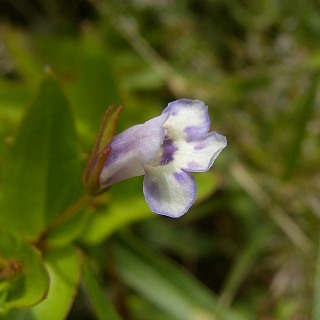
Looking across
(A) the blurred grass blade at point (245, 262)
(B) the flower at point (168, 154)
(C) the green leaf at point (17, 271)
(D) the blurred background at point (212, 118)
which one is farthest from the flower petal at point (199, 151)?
(A) the blurred grass blade at point (245, 262)

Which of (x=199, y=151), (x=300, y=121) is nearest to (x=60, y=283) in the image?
(x=199, y=151)

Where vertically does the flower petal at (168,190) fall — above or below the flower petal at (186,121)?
below

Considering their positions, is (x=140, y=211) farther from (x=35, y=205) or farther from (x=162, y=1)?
(x=162, y=1)

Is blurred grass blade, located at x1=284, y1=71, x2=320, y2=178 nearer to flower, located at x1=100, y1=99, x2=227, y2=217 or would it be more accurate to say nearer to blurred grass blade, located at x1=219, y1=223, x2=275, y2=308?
blurred grass blade, located at x1=219, y1=223, x2=275, y2=308

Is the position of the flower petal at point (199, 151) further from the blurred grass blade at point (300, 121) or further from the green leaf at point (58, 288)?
the blurred grass blade at point (300, 121)

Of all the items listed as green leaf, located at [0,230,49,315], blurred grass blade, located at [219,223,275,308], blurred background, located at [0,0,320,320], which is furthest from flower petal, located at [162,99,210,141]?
blurred grass blade, located at [219,223,275,308]

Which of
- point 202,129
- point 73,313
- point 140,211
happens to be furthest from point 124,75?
point 202,129
